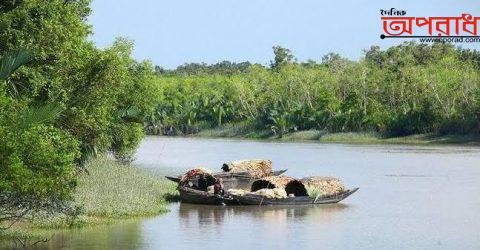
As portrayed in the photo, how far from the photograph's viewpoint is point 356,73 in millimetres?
83562

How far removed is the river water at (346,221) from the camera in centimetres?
2375

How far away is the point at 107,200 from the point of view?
27250 millimetres

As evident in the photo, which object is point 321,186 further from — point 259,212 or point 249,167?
point 249,167

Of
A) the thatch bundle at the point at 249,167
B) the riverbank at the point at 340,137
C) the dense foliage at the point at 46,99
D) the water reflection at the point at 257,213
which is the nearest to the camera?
the dense foliage at the point at 46,99

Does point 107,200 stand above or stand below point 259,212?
above

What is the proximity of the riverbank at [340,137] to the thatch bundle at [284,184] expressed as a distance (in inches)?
1594

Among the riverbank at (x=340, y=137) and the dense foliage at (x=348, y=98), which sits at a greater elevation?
the dense foliage at (x=348, y=98)

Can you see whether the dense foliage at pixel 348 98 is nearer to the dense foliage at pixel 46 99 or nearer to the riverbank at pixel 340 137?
the riverbank at pixel 340 137

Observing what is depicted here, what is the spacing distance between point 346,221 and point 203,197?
15.6 ft

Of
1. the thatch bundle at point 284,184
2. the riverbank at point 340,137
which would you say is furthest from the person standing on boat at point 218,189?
the riverbank at point 340,137

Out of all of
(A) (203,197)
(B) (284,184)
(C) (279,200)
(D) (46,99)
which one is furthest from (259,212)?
(D) (46,99)

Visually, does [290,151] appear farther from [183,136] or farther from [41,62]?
[41,62]

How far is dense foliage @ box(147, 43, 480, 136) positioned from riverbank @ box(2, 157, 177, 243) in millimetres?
40096

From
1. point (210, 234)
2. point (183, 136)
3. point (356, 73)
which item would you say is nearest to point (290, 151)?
point (356, 73)
